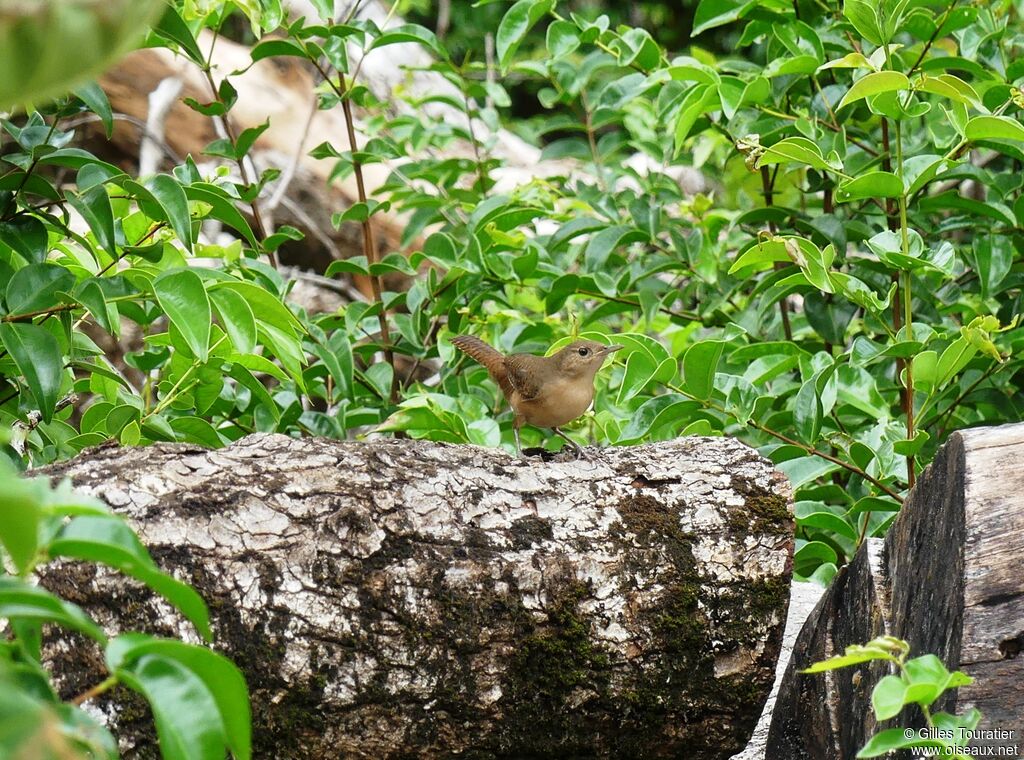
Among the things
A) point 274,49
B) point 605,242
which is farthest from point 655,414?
point 274,49

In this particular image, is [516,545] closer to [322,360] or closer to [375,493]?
[375,493]

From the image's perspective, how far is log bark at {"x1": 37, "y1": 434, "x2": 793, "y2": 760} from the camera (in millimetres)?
2174

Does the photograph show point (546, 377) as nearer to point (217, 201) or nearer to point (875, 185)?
point (875, 185)

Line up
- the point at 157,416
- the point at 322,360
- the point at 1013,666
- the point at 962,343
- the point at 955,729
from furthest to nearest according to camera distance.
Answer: the point at 322,360
the point at 157,416
the point at 962,343
the point at 1013,666
the point at 955,729

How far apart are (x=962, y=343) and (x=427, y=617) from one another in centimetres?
154

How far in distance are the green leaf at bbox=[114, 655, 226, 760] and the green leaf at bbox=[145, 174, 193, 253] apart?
1442 mm

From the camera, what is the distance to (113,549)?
1170 mm

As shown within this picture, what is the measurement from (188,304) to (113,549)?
123cm

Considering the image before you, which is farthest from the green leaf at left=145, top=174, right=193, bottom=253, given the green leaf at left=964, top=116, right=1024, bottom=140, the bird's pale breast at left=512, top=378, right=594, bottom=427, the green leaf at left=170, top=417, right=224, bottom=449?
the green leaf at left=964, top=116, right=1024, bottom=140

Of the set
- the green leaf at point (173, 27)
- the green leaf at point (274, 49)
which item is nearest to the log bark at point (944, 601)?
the green leaf at point (173, 27)

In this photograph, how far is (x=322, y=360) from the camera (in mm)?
3652

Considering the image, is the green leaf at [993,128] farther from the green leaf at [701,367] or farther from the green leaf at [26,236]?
the green leaf at [26,236]

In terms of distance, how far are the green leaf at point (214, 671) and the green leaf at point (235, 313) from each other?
1.23m

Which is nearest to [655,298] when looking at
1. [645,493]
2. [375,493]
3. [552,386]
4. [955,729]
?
[552,386]
